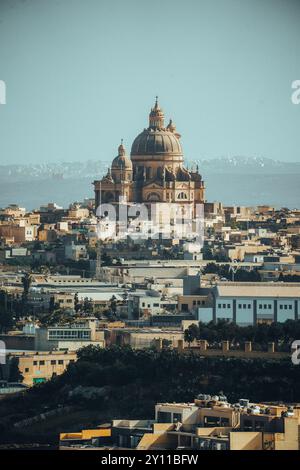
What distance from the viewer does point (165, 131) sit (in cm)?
10994

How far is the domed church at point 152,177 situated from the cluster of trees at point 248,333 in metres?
42.4

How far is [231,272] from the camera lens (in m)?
81.8

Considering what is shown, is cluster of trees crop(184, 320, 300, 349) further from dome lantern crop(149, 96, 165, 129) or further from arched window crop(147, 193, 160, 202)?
dome lantern crop(149, 96, 165, 129)

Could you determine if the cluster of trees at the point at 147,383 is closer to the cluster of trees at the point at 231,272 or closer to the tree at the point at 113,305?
the tree at the point at 113,305

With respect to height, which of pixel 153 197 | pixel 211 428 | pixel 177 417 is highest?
pixel 153 197

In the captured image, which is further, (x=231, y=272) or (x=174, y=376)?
Result: (x=231, y=272)

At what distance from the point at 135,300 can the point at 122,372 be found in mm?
12074

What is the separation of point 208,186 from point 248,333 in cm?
12086

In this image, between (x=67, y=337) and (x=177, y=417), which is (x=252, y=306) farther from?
(x=177, y=417)

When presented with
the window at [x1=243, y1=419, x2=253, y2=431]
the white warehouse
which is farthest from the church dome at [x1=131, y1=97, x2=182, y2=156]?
the window at [x1=243, y1=419, x2=253, y2=431]

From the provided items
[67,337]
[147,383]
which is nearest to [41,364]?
[67,337]

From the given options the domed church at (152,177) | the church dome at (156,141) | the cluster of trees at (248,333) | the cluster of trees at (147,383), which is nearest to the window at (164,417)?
the cluster of trees at (147,383)

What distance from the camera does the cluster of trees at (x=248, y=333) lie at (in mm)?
63000

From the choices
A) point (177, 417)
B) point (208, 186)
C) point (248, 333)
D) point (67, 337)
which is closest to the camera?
point (177, 417)
